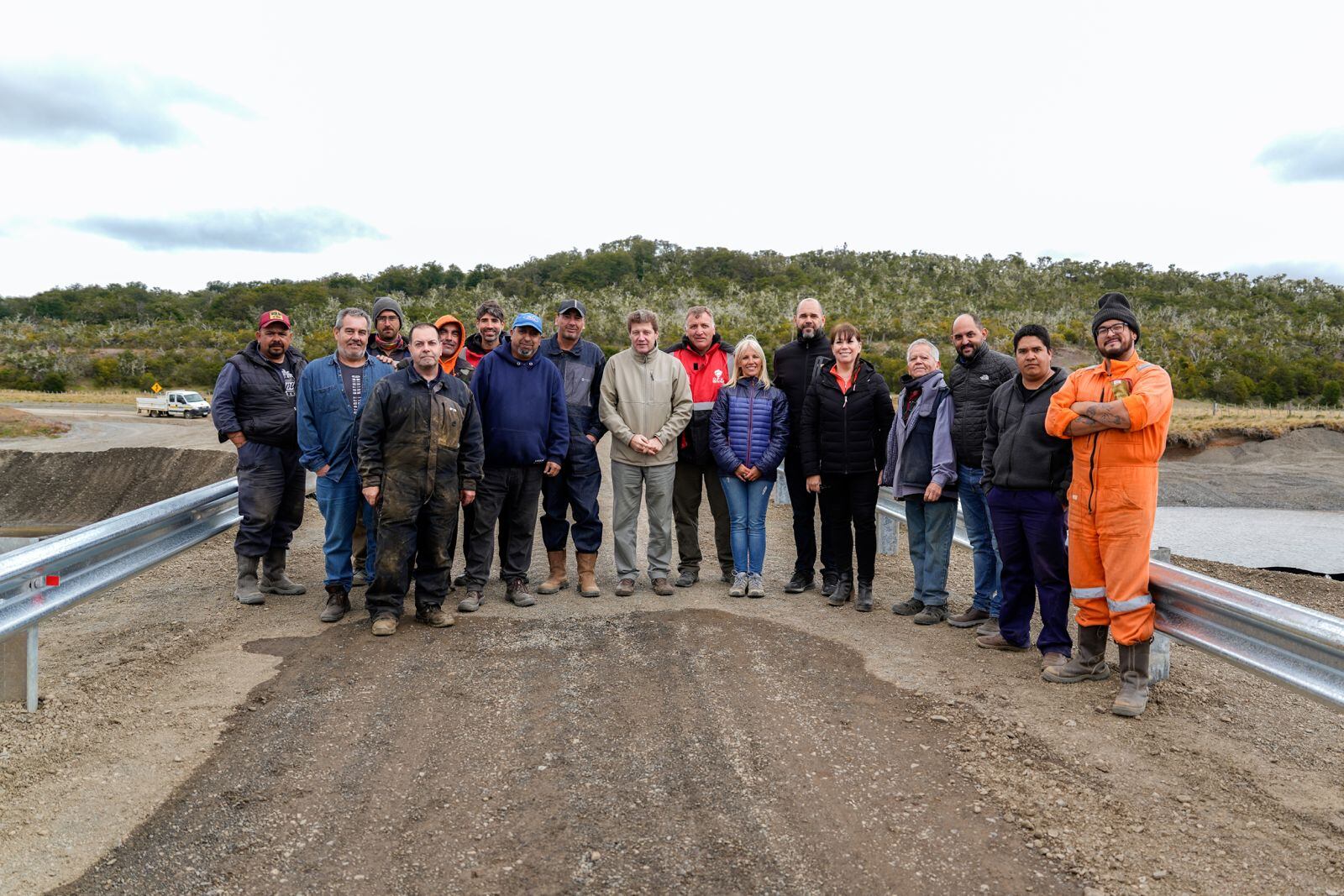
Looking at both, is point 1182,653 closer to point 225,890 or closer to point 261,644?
point 225,890

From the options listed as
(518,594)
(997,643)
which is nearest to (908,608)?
(997,643)

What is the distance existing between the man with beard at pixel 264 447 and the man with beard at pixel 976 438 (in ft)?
16.0

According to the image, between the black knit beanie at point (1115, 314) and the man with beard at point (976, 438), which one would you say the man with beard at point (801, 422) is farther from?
the black knit beanie at point (1115, 314)

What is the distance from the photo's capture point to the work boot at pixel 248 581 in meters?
6.27

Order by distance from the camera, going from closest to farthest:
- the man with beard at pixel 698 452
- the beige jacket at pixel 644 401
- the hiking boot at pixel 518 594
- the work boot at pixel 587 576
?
the hiking boot at pixel 518 594, the work boot at pixel 587 576, the beige jacket at pixel 644 401, the man with beard at pixel 698 452

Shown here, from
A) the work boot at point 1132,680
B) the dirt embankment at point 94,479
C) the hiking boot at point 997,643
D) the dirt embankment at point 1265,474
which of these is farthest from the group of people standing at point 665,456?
the dirt embankment at point 1265,474

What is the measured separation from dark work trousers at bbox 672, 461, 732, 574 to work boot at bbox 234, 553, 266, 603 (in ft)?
10.4

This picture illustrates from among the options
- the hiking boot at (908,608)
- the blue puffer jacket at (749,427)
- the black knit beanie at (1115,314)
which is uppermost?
the black knit beanie at (1115,314)

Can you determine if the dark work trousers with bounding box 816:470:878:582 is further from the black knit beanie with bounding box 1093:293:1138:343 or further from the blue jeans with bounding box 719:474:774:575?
the black knit beanie with bounding box 1093:293:1138:343

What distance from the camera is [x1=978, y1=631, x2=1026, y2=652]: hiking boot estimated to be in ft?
17.7

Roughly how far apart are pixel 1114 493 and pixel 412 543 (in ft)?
14.0

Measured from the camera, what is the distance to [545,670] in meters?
4.80

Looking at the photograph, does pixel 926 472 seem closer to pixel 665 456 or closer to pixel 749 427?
pixel 749 427

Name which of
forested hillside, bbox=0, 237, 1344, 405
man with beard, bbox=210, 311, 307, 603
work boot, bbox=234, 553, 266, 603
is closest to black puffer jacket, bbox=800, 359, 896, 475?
man with beard, bbox=210, 311, 307, 603
